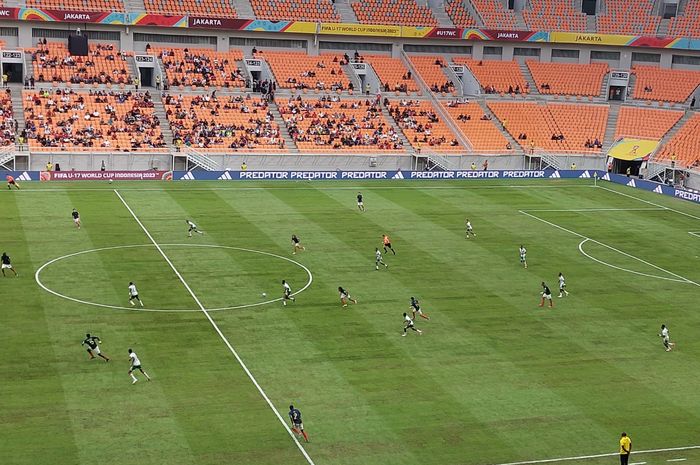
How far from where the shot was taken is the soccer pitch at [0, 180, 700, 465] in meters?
34.6

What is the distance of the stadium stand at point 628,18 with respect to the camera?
113m

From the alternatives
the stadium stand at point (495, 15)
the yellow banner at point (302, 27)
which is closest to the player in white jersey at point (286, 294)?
the yellow banner at point (302, 27)

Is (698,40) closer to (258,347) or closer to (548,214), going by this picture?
(548,214)

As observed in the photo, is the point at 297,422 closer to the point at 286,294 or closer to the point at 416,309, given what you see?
the point at 416,309

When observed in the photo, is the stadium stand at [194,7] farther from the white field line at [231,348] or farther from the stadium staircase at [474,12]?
the white field line at [231,348]

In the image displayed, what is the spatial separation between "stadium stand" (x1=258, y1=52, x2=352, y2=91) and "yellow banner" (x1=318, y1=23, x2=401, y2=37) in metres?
3.04

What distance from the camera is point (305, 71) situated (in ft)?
338

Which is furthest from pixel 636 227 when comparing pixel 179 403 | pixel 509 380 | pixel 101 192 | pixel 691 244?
pixel 179 403

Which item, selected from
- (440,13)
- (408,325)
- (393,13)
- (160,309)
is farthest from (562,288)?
(440,13)

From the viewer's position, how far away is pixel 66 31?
320ft

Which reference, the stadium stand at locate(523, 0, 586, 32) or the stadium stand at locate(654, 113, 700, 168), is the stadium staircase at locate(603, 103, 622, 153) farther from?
the stadium stand at locate(523, 0, 586, 32)

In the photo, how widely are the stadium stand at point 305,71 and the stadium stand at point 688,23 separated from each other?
125ft

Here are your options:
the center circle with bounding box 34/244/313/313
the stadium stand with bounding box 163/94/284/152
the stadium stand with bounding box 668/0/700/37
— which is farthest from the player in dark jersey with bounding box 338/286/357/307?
the stadium stand with bounding box 668/0/700/37

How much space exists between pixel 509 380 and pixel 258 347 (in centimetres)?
1089
